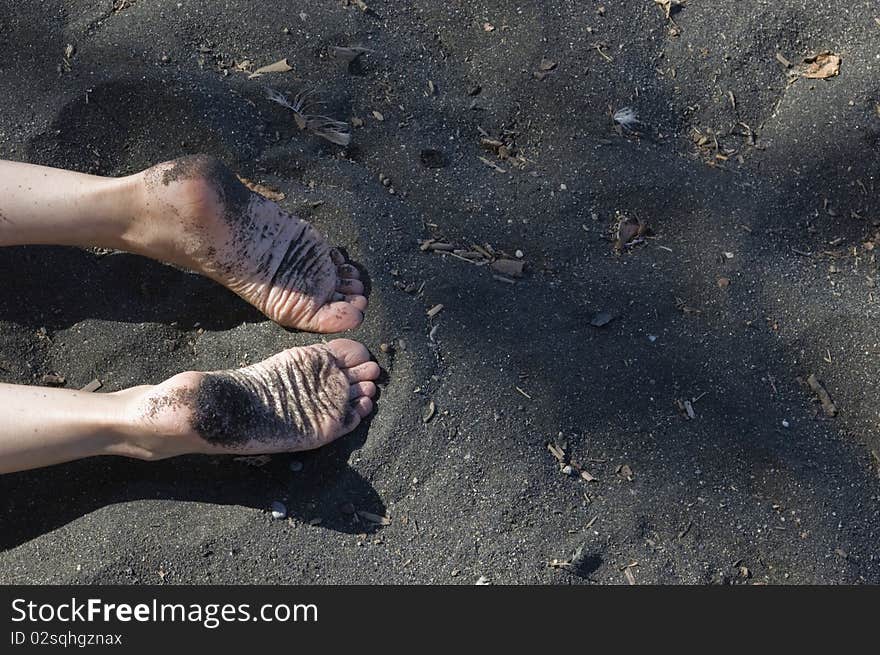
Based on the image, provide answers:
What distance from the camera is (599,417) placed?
198cm

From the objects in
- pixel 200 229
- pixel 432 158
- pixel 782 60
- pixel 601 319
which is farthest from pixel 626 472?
pixel 782 60

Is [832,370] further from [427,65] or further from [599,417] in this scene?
[427,65]

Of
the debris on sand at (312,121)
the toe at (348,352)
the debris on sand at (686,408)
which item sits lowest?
the debris on sand at (686,408)

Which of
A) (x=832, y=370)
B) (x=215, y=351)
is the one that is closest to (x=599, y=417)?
(x=832, y=370)

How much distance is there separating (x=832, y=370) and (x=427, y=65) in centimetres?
138

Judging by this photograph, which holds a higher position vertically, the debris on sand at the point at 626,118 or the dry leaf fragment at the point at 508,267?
the debris on sand at the point at 626,118

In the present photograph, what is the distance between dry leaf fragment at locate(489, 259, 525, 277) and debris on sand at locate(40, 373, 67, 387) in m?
1.16

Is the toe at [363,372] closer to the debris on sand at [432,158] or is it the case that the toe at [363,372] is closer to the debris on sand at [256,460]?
the debris on sand at [256,460]

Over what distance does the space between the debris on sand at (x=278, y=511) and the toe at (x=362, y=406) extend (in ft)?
0.95

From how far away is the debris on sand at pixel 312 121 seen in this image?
2209mm

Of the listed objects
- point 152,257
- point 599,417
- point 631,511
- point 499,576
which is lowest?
point 499,576

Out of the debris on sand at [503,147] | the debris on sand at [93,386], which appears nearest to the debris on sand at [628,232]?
the debris on sand at [503,147]
